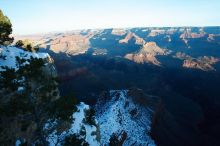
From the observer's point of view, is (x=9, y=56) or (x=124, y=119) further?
(x=124, y=119)

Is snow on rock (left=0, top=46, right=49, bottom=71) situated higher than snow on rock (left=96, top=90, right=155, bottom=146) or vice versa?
snow on rock (left=0, top=46, right=49, bottom=71)

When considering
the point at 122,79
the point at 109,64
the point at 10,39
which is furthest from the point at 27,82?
the point at 109,64

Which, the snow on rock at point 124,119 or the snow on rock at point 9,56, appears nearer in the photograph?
the snow on rock at point 9,56

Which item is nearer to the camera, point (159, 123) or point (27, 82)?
point (27, 82)

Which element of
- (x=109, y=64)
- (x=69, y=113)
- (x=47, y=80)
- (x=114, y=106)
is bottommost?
(x=109, y=64)

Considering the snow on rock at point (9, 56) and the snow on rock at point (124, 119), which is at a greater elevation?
the snow on rock at point (9, 56)

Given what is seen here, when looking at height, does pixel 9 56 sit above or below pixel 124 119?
above

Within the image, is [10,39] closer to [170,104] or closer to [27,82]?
[27,82]

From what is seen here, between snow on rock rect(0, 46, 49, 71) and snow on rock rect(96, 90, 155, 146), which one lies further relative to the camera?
snow on rock rect(96, 90, 155, 146)
